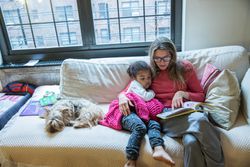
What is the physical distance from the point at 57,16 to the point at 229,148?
1.93 meters

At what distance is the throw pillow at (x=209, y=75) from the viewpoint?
1.58m

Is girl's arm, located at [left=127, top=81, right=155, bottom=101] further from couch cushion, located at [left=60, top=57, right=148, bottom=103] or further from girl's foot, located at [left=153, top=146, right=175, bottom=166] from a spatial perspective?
girl's foot, located at [left=153, top=146, right=175, bottom=166]

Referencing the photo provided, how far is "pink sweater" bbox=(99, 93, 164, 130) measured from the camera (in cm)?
147

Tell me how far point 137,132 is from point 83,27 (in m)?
1.31

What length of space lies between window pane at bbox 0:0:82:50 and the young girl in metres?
0.90

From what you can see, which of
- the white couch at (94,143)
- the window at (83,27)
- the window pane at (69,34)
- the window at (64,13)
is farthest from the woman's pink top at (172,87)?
the window at (64,13)

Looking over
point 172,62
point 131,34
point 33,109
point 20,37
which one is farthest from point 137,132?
point 20,37

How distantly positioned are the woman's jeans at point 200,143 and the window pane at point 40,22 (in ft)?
4.90

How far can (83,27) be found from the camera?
7.10ft

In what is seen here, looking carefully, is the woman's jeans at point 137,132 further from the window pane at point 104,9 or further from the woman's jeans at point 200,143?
the window pane at point 104,9

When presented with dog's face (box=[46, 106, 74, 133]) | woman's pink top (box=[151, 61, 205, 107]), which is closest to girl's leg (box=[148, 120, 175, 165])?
woman's pink top (box=[151, 61, 205, 107])

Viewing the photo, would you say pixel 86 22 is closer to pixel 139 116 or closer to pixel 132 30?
pixel 132 30

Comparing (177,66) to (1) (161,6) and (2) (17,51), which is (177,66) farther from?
(2) (17,51)

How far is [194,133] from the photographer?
1.25 m
